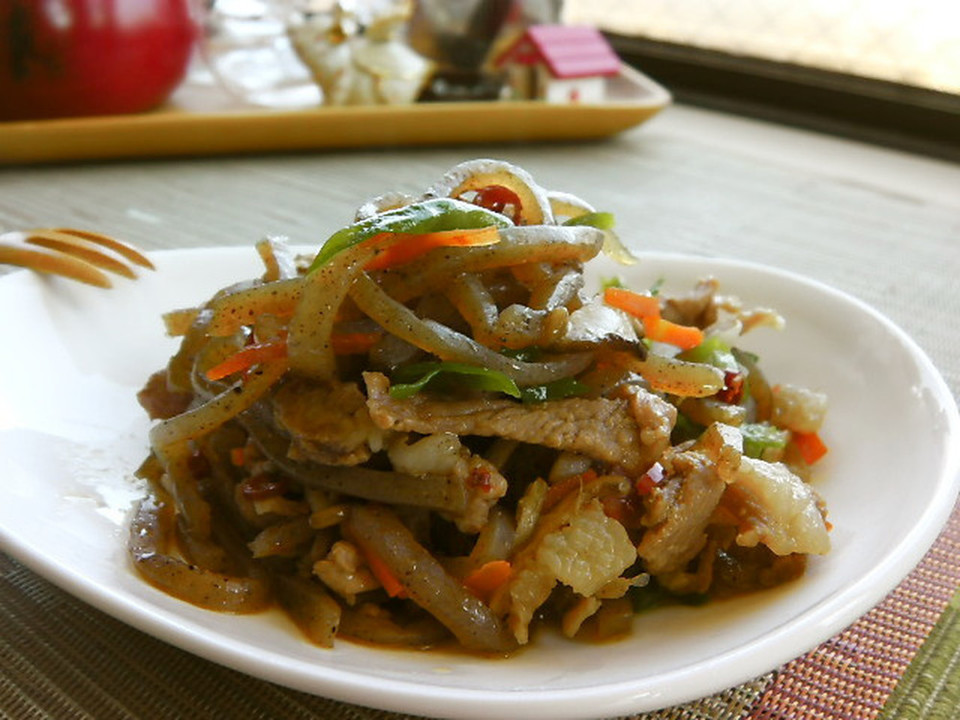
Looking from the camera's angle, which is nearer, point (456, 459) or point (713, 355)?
point (456, 459)

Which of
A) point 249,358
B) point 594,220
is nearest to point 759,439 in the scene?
point 594,220

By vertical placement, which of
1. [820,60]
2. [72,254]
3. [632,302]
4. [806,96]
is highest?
[632,302]

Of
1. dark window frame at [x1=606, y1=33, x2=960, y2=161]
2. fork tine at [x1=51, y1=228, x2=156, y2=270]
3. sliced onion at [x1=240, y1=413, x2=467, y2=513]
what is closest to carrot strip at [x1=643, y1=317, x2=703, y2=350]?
sliced onion at [x1=240, y1=413, x2=467, y2=513]

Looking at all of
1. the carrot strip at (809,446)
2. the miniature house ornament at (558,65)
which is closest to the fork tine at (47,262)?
the carrot strip at (809,446)

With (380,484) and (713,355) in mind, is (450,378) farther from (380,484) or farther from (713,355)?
(713,355)

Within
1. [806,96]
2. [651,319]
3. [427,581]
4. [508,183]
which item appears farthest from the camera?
[806,96]

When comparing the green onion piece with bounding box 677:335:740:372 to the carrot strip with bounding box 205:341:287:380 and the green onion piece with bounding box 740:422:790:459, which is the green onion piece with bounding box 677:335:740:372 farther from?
the carrot strip with bounding box 205:341:287:380

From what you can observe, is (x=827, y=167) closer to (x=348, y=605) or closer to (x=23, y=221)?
(x=23, y=221)
